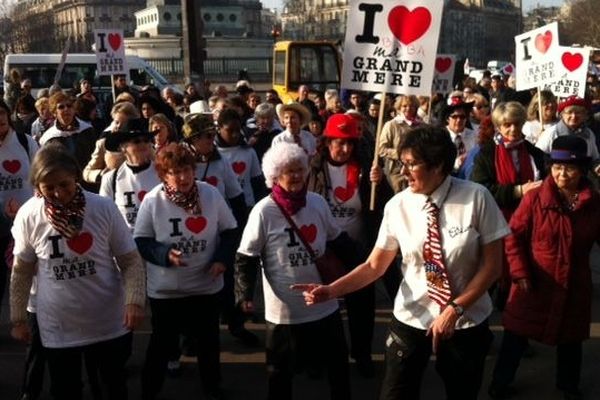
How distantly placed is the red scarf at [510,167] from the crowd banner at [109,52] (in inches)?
334

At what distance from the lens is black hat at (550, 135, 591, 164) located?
3.99 meters

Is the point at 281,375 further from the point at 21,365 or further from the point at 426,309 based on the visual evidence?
the point at 21,365

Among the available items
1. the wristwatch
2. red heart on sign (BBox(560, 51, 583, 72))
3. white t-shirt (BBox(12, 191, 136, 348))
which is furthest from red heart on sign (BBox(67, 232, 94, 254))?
red heart on sign (BBox(560, 51, 583, 72))

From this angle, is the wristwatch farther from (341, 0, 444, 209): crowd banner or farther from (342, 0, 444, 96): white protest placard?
(342, 0, 444, 96): white protest placard

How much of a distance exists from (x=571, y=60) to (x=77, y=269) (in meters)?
7.09

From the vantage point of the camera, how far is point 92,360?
3.72 meters

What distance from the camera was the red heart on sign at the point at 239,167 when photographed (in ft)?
19.5

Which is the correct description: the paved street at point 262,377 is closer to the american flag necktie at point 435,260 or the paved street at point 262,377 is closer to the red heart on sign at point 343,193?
the red heart on sign at point 343,193

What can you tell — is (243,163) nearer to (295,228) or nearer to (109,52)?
(295,228)

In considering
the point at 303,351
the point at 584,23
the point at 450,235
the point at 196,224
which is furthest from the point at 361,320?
the point at 584,23

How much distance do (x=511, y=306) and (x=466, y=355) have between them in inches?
41.9

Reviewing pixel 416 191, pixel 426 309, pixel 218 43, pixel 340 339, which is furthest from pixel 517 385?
pixel 218 43

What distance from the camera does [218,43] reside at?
53.9 m

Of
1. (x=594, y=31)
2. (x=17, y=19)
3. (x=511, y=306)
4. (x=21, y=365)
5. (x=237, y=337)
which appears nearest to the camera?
(x=511, y=306)
